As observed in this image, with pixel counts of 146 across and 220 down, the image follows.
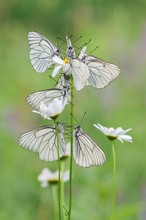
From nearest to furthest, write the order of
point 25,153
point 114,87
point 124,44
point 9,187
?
point 9,187
point 25,153
point 114,87
point 124,44

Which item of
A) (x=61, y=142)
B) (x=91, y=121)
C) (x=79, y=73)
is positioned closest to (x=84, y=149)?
(x=61, y=142)

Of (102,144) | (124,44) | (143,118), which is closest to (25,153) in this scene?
(102,144)

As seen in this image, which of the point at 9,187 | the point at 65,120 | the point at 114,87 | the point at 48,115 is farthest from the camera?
the point at 114,87

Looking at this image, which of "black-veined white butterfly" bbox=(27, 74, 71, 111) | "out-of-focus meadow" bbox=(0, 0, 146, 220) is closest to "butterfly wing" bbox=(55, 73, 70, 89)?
"black-veined white butterfly" bbox=(27, 74, 71, 111)

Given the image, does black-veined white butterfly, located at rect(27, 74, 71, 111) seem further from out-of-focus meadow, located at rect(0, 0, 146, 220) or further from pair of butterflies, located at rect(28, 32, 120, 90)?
out-of-focus meadow, located at rect(0, 0, 146, 220)

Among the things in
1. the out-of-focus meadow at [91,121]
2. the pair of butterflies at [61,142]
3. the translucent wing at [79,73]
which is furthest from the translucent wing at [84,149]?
the out-of-focus meadow at [91,121]

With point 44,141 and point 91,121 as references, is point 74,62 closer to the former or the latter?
point 44,141

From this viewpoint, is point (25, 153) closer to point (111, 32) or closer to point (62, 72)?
point (111, 32)

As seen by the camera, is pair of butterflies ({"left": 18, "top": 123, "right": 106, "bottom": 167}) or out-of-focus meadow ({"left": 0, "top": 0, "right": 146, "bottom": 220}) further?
out-of-focus meadow ({"left": 0, "top": 0, "right": 146, "bottom": 220})
